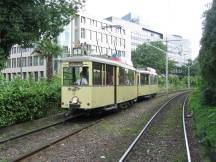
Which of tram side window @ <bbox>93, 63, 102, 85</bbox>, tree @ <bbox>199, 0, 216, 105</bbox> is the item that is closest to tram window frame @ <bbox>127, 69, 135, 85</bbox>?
tram side window @ <bbox>93, 63, 102, 85</bbox>

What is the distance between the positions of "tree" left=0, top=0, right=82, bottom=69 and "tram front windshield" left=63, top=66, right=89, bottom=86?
140 inches

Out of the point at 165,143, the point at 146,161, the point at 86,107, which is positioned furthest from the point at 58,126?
the point at 146,161

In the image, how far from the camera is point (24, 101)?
1419 centimetres

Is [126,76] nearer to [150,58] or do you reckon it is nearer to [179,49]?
[150,58]

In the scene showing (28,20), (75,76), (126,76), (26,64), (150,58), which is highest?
(150,58)

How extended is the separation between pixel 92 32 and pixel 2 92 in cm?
6550

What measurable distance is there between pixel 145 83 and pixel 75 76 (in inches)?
629

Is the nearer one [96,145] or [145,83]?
[96,145]

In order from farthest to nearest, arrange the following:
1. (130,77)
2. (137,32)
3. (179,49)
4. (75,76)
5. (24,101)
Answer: (179,49) < (137,32) < (130,77) < (75,76) < (24,101)

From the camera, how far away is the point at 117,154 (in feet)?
30.7

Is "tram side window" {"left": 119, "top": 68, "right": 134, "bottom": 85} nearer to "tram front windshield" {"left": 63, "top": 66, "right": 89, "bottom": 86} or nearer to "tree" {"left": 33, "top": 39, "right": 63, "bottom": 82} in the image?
"tram front windshield" {"left": 63, "top": 66, "right": 89, "bottom": 86}

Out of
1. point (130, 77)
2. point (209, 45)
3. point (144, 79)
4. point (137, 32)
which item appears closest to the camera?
point (209, 45)

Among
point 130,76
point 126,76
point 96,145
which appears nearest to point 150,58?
point 130,76

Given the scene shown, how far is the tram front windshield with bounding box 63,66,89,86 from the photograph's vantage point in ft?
51.4
